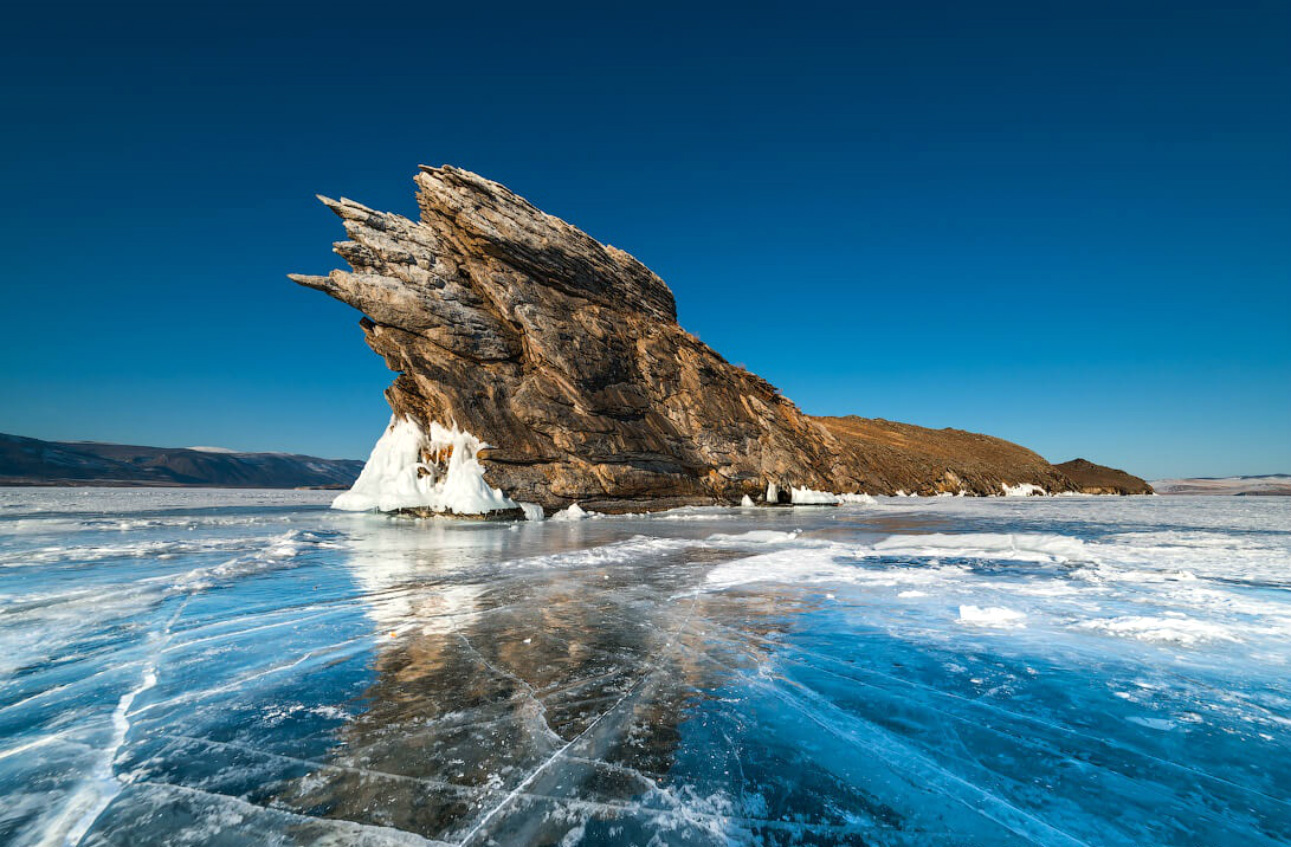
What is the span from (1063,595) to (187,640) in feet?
37.8

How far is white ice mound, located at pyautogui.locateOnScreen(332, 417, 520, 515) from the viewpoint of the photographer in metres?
27.6

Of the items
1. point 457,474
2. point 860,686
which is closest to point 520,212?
point 457,474

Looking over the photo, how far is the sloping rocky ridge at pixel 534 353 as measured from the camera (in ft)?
96.6

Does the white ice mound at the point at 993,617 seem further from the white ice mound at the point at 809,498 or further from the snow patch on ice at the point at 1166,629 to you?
the white ice mound at the point at 809,498

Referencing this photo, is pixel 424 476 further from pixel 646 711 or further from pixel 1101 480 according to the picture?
pixel 1101 480

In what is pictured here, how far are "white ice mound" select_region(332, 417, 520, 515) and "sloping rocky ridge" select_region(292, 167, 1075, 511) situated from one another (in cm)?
62

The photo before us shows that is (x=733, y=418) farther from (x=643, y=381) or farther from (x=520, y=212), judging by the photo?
(x=520, y=212)

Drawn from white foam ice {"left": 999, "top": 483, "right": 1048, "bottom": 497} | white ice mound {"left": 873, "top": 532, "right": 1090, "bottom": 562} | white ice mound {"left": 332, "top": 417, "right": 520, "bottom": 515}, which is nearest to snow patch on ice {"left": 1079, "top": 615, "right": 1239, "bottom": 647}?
white ice mound {"left": 873, "top": 532, "right": 1090, "bottom": 562}

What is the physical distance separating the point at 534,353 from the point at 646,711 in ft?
93.6

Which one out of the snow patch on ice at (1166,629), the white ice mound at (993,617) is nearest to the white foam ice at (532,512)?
the white ice mound at (993,617)

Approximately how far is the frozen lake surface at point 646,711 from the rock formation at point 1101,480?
10925 centimetres

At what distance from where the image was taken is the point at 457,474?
27.9 m

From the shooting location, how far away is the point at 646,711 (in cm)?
433

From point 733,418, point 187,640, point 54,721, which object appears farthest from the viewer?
point 733,418
